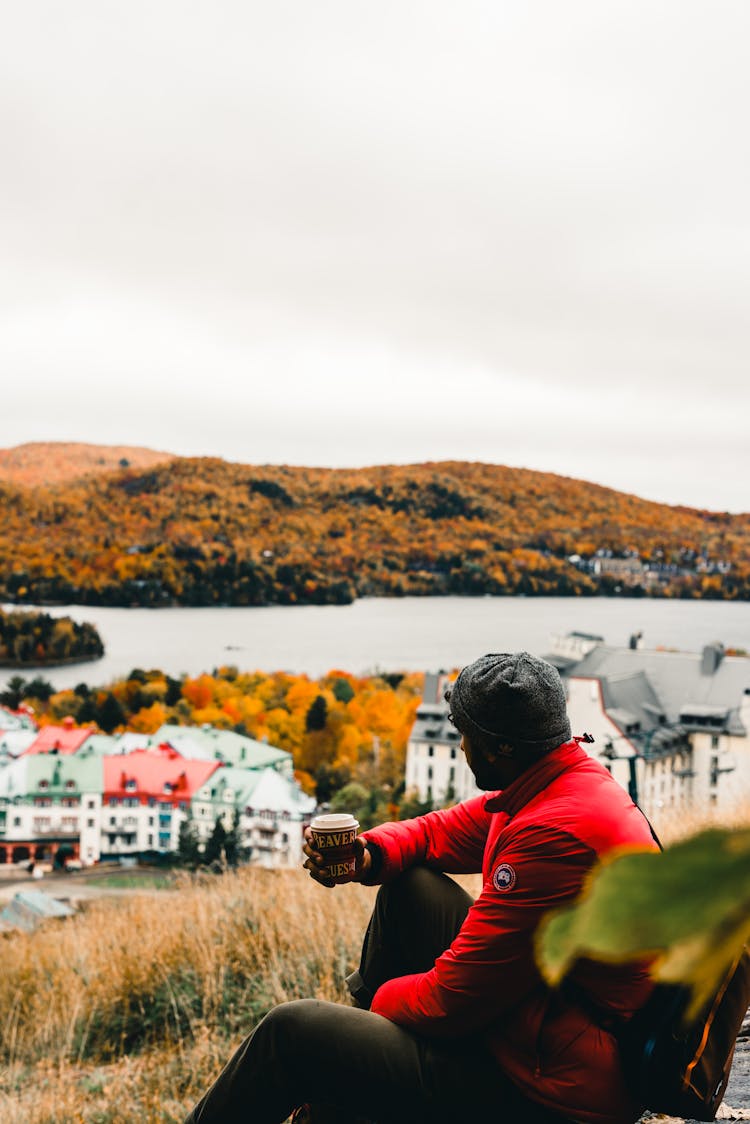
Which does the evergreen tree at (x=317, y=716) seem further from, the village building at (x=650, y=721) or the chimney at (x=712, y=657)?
the chimney at (x=712, y=657)

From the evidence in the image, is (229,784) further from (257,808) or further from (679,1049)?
(679,1049)

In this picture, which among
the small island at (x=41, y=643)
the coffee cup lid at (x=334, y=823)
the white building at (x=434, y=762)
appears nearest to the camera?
the coffee cup lid at (x=334, y=823)

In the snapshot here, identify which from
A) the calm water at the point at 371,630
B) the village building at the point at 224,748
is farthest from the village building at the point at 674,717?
the calm water at the point at 371,630

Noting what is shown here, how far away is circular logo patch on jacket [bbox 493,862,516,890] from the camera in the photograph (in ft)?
4.51

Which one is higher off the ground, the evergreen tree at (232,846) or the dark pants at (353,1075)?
the dark pants at (353,1075)

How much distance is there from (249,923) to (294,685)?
1165 inches

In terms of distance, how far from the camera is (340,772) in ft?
83.5

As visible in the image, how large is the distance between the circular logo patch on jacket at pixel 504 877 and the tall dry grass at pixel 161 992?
4.04 feet

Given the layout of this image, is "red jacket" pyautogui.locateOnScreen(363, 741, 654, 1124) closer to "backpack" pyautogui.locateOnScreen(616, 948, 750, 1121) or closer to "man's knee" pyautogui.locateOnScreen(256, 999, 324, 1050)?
"backpack" pyautogui.locateOnScreen(616, 948, 750, 1121)

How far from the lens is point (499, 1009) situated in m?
1.39

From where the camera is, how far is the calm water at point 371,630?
114ft

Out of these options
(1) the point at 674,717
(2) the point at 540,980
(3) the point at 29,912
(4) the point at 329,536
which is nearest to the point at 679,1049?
(2) the point at 540,980

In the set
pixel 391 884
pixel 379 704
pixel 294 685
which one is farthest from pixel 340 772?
pixel 391 884

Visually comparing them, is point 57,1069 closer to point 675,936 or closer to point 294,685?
point 675,936
